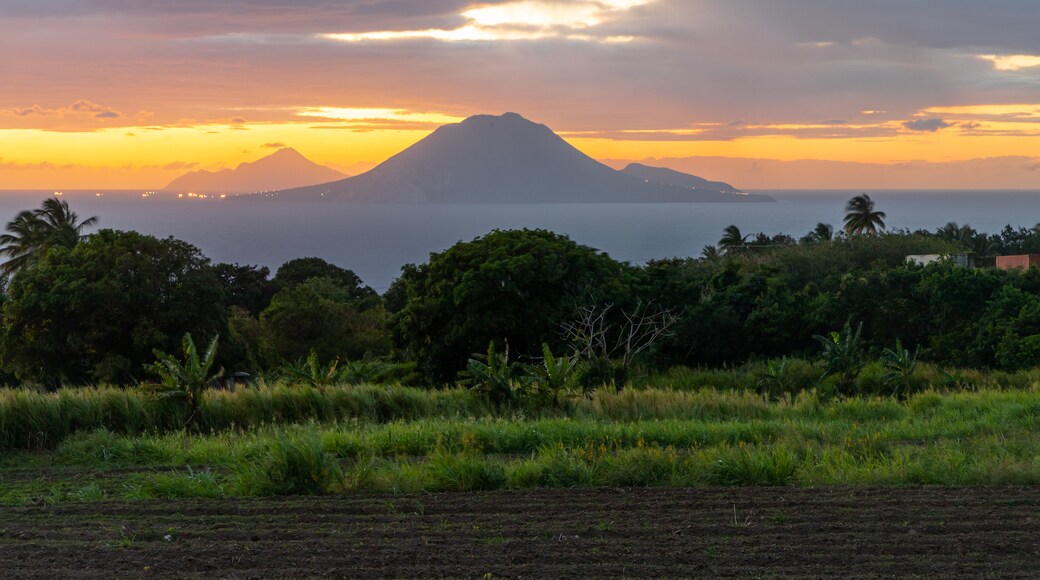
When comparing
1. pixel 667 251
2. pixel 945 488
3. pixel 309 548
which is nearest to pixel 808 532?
pixel 945 488

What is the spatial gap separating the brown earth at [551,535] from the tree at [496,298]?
18786 mm

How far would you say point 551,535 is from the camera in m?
7.14

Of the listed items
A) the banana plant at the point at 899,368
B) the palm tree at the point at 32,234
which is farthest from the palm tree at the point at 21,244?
the banana plant at the point at 899,368

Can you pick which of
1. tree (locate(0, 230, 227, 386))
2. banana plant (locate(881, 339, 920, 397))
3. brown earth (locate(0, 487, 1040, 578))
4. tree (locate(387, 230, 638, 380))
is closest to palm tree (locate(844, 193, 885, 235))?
tree (locate(387, 230, 638, 380))

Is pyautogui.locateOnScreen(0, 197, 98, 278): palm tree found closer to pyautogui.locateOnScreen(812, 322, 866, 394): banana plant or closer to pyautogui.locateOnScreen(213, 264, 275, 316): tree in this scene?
pyautogui.locateOnScreen(213, 264, 275, 316): tree

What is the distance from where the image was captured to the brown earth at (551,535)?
6289mm

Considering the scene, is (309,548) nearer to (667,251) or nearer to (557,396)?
(557,396)

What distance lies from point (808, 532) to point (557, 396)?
8836 mm

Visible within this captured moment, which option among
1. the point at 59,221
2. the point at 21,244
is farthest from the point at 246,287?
the point at 21,244

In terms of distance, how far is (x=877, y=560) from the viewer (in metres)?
6.41

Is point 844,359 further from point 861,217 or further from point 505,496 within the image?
point 861,217

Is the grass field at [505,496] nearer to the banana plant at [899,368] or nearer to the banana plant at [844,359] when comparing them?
the banana plant at [899,368]

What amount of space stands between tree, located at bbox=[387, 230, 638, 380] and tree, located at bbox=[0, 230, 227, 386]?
663cm

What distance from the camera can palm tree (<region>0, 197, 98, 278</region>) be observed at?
1738 inches
